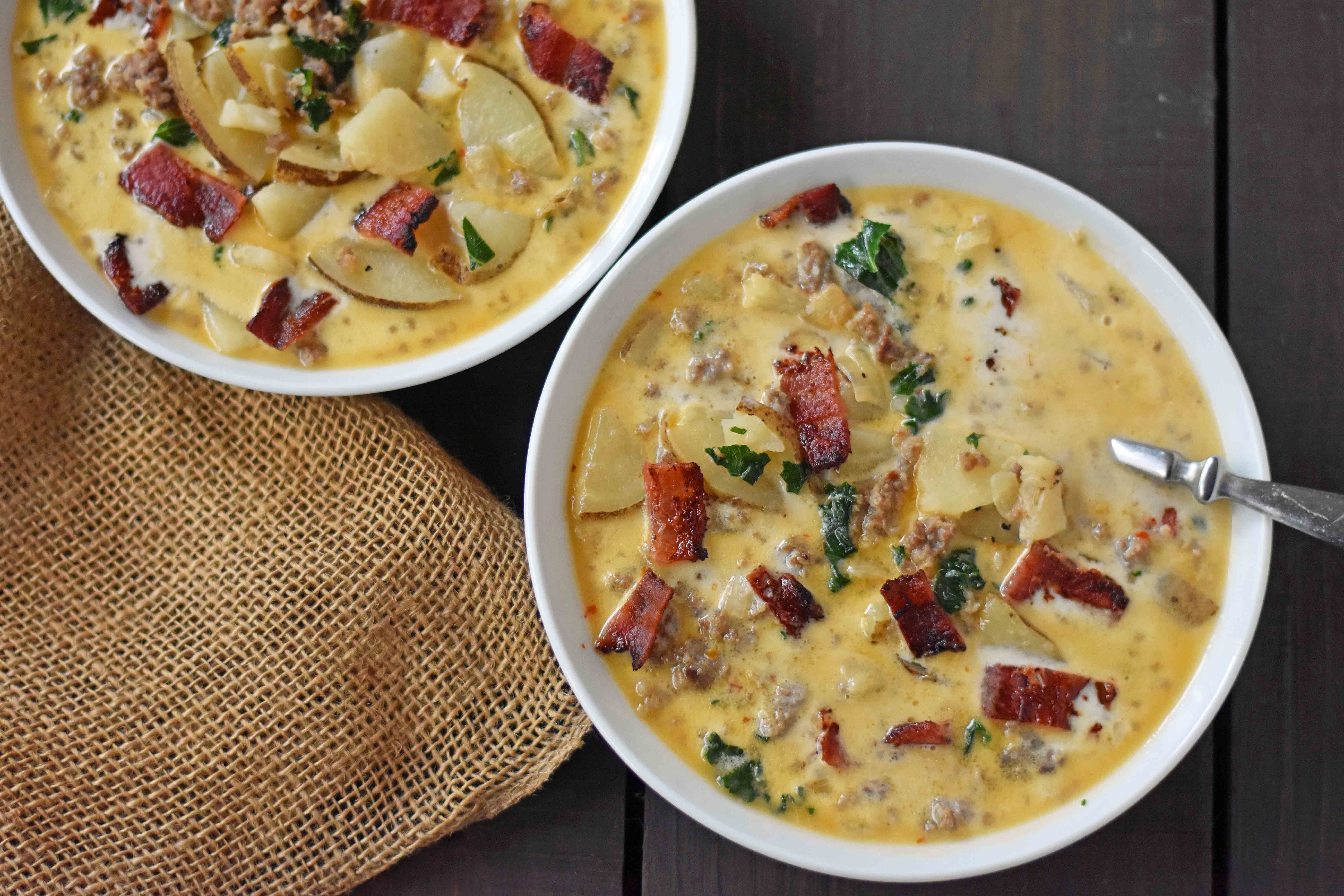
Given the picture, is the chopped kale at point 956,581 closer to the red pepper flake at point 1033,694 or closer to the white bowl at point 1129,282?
the red pepper flake at point 1033,694

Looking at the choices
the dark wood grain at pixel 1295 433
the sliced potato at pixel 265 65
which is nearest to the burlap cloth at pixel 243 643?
the sliced potato at pixel 265 65

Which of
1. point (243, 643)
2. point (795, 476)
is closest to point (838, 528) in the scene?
point (795, 476)

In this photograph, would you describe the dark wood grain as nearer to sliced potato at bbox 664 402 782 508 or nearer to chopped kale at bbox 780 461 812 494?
chopped kale at bbox 780 461 812 494

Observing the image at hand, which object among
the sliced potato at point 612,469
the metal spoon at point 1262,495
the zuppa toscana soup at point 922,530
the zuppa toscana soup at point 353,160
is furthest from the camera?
the zuppa toscana soup at point 353,160

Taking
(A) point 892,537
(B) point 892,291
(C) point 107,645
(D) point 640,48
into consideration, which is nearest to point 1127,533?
(A) point 892,537

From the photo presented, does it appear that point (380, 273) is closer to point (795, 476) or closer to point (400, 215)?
point (400, 215)

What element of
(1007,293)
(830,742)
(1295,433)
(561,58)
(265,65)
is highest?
(561,58)

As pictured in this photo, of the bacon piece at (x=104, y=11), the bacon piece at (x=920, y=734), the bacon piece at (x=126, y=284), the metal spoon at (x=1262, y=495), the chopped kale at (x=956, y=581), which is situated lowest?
the bacon piece at (x=920, y=734)
